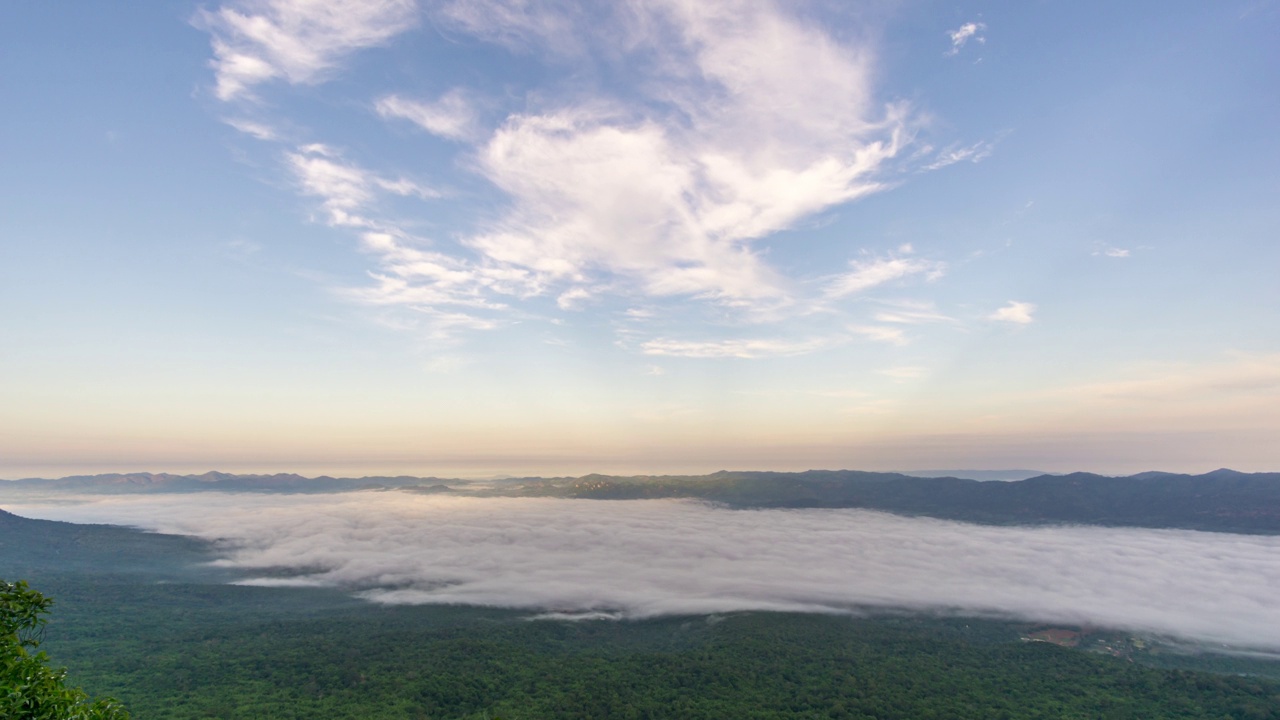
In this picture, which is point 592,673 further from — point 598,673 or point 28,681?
point 28,681

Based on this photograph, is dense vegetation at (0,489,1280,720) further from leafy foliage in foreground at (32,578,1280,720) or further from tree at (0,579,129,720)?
tree at (0,579,129,720)

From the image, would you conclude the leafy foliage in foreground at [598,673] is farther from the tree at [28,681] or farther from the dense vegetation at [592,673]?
the tree at [28,681]

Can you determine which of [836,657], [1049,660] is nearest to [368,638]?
[836,657]

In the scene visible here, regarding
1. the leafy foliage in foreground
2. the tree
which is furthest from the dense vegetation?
the tree

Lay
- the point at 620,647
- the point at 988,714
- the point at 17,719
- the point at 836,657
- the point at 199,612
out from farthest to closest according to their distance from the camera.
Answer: the point at 199,612
the point at 620,647
the point at 836,657
the point at 988,714
the point at 17,719

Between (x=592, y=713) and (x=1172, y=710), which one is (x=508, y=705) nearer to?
(x=592, y=713)

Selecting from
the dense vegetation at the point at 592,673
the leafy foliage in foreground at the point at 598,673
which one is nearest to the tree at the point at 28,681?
the leafy foliage in foreground at the point at 598,673
